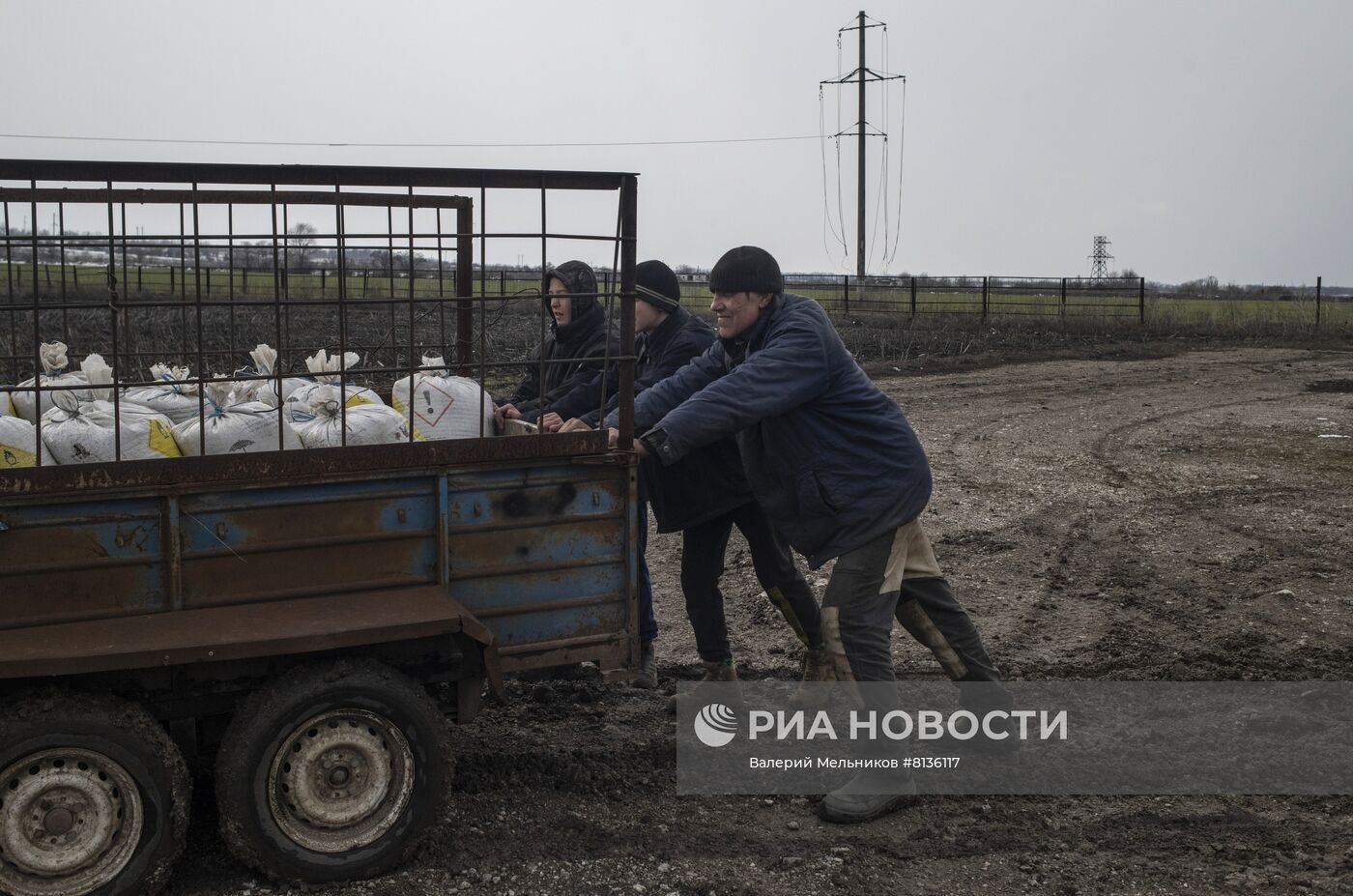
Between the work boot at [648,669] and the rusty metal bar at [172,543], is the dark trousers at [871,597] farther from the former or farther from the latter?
the rusty metal bar at [172,543]

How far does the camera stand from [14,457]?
3.70m

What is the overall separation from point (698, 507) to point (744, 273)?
1.00 metres

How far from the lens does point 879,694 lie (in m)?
4.34

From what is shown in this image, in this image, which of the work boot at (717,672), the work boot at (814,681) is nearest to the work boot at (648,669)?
the work boot at (717,672)

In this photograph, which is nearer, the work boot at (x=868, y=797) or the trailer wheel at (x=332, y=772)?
the trailer wheel at (x=332, y=772)

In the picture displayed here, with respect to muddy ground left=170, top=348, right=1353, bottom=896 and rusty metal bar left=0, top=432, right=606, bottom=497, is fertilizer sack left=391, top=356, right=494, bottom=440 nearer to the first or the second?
rusty metal bar left=0, top=432, right=606, bottom=497

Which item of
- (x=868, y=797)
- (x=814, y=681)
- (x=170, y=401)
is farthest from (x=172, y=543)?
(x=814, y=681)

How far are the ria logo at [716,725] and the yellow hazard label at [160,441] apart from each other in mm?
2262

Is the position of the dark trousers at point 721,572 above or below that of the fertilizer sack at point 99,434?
below

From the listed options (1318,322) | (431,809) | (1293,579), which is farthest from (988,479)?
(1318,322)

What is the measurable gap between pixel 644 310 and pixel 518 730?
70.7 inches

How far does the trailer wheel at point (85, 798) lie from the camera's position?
3262 millimetres

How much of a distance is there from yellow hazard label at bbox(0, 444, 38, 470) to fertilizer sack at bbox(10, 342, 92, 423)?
0.21 m

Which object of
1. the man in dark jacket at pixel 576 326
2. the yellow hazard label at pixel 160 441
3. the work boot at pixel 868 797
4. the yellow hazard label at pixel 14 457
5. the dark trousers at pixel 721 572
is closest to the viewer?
the yellow hazard label at pixel 14 457
